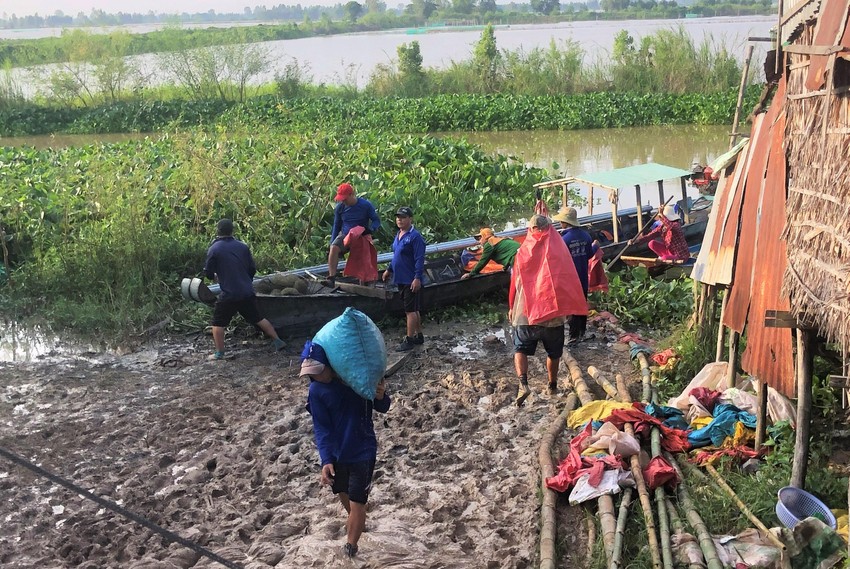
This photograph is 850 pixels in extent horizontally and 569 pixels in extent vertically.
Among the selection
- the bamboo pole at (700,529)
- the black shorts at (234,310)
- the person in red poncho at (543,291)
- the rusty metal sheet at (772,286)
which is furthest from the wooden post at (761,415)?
the black shorts at (234,310)

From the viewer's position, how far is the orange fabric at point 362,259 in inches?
356

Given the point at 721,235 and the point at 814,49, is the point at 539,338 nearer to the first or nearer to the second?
the point at 721,235

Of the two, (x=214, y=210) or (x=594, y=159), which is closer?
(x=214, y=210)

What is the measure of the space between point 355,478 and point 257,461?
180cm

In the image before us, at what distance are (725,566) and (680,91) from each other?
2594cm

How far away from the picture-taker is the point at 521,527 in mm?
5230

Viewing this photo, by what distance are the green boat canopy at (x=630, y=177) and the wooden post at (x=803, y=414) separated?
206 inches

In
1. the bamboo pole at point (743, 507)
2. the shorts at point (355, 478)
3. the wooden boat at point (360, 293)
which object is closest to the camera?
the bamboo pole at point (743, 507)

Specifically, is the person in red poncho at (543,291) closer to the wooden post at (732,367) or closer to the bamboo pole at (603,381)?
the bamboo pole at (603,381)

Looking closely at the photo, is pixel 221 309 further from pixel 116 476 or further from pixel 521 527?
pixel 521 527

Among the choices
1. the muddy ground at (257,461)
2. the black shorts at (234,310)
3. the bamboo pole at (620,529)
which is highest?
the black shorts at (234,310)

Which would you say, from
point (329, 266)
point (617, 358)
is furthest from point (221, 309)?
point (617, 358)

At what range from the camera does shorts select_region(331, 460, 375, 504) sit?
15.3ft

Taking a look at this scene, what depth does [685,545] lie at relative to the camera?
458cm
